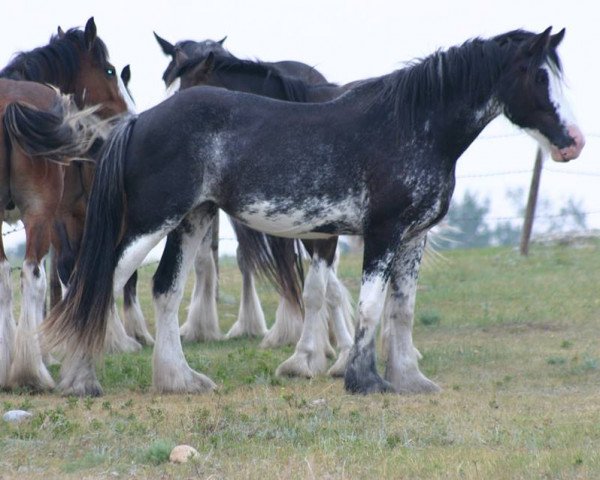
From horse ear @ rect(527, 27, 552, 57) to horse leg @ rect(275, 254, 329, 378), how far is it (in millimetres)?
2458

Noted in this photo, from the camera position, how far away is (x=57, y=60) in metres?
11.0

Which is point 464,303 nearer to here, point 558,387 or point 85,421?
point 558,387

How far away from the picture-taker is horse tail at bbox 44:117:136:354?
8258mm

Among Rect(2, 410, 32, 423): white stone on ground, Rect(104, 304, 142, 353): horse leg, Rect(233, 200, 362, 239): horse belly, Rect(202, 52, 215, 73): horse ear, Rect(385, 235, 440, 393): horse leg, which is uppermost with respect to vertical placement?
Rect(202, 52, 215, 73): horse ear

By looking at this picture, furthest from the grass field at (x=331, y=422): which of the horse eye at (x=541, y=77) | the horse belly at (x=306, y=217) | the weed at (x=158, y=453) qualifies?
the horse eye at (x=541, y=77)

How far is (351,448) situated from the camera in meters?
6.47

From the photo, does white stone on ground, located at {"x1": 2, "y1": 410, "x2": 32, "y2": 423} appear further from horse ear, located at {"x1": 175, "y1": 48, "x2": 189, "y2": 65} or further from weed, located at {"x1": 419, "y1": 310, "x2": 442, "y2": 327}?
weed, located at {"x1": 419, "y1": 310, "x2": 442, "y2": 327}

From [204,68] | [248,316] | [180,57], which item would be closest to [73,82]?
[180,57]

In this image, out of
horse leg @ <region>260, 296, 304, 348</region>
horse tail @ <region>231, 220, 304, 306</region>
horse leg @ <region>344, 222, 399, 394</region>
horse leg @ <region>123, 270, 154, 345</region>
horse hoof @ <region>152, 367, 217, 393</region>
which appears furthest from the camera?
horse leg @ <region>123, 270, 154, 345</region>

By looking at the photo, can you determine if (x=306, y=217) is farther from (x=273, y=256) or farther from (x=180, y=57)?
(x=180, y=57)

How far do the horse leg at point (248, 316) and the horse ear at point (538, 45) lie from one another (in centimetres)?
517

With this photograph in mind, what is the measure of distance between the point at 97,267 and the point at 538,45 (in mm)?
3335

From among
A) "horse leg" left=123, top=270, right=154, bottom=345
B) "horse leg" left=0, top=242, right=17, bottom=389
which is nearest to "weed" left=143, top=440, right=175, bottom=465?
"horse leg" left=0, top=242, right=17, bottom=389

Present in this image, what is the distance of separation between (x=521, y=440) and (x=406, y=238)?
2.28m
